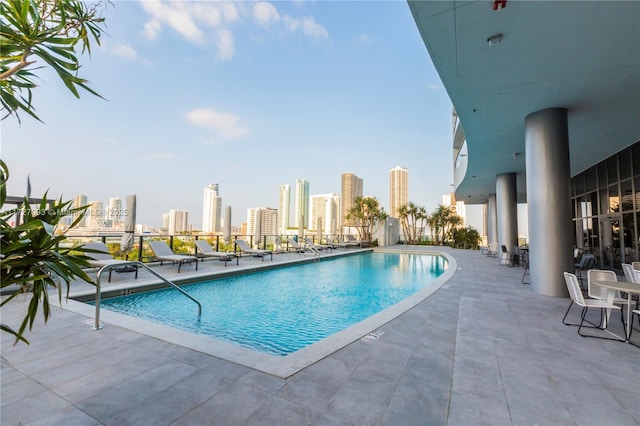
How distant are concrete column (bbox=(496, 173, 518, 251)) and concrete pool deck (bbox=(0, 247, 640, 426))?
8.61 metres

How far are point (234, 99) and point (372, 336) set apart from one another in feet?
48.6

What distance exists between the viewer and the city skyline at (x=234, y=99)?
5465mm

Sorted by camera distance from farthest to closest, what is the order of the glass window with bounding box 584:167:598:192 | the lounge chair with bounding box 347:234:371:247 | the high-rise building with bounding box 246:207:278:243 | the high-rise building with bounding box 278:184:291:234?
the high-rise building with bounding box 278:184:291:234, the lounge chair with bounding box 347:234:371:247, the high-rise building with bounding box 246:207:278:243, the glass window with bounding box 584:167:598:192

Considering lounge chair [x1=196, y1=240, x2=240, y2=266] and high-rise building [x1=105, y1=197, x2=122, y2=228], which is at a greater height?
high-rise building [x1=105, y1=197, x2=122, y2=228]

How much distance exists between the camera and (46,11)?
1.77 metres

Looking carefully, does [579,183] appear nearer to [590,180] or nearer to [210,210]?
[590,180]

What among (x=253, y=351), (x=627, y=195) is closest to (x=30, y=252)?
(x=253, y=351)

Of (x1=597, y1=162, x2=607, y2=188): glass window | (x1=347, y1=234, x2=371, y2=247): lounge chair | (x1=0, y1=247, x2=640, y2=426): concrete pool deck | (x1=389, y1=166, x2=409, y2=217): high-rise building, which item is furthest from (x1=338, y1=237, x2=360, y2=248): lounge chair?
(x1=389, y1=166, x2=409, y2=217): high-rise building

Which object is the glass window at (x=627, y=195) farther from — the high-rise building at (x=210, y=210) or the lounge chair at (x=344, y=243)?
the high-rise building at (x=210, y=210)

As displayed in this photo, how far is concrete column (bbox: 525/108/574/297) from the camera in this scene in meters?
5.24

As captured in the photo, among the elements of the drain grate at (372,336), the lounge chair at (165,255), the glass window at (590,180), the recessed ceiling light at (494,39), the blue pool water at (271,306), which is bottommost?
the blue pool water at (271,306)

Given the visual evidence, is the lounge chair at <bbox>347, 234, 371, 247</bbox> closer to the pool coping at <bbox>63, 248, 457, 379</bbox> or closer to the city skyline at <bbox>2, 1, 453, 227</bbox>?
the city skyline at <bbox>2, 1, 453, 227</bbox>

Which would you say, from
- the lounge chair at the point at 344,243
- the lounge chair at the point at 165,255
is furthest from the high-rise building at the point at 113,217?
the lounge chair at the point at 344,243

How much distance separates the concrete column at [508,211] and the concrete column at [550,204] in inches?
243
